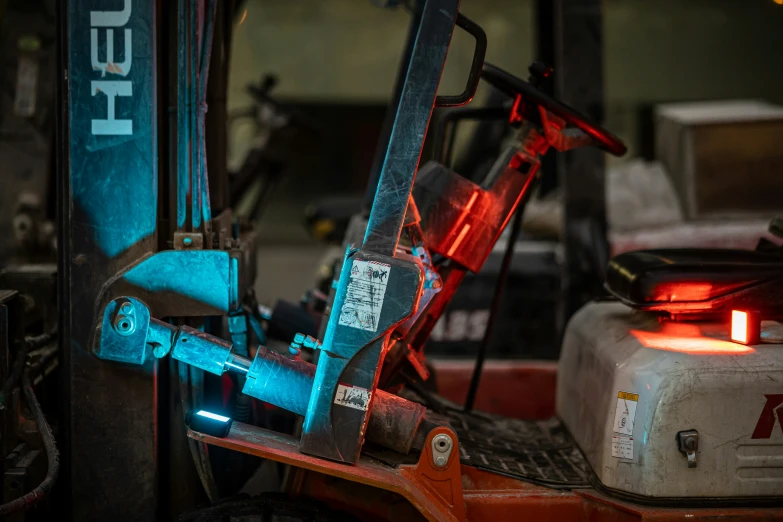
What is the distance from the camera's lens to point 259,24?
9.18 m

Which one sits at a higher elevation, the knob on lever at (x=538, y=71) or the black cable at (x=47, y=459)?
the knob on lever at (x=538, y=71)

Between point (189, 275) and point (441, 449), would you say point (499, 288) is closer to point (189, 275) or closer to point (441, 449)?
point (441, 449)

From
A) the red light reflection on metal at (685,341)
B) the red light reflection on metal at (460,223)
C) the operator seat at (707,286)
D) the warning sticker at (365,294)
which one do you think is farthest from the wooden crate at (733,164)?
the warning sticker at (365,294)

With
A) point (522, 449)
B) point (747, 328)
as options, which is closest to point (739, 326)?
point (747, 328)

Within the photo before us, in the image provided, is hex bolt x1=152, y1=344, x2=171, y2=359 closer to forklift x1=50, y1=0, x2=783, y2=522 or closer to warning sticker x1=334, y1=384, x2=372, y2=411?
forklift x1=50, y1=0, x2=783, y2=522

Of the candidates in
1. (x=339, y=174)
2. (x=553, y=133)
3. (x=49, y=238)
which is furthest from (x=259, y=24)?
(x=553, y=133)

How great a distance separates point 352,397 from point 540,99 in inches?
46.0

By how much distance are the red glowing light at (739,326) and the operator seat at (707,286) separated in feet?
0.32

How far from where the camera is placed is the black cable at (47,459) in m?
2.25

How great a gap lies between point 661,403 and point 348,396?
0.93 meters

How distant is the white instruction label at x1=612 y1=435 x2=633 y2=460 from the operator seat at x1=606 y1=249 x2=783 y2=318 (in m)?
0.48

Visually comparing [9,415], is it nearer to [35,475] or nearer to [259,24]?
[35,475]

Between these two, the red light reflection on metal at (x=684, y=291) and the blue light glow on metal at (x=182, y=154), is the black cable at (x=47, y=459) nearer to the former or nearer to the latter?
the blue light glow on metal at (x=182, y=154)

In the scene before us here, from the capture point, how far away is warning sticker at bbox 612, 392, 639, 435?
8.38 feet
